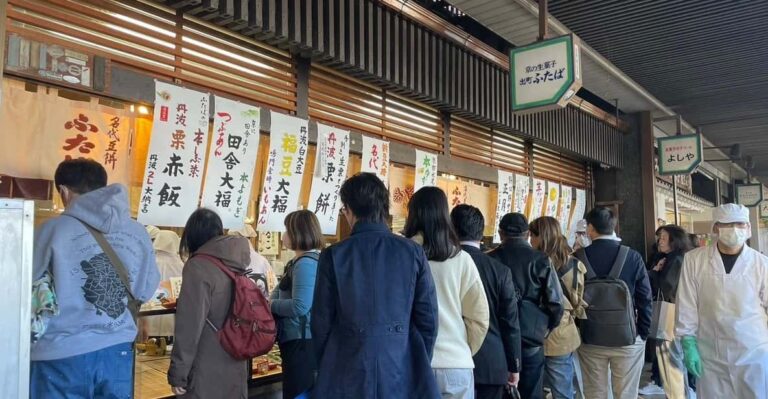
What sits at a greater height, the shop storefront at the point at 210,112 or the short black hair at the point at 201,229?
the shop storefront at the point at 210,112

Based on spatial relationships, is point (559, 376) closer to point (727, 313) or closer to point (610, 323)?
point (610, 323)

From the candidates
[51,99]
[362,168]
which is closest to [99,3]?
[51,99]

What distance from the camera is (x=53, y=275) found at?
2.59 meters

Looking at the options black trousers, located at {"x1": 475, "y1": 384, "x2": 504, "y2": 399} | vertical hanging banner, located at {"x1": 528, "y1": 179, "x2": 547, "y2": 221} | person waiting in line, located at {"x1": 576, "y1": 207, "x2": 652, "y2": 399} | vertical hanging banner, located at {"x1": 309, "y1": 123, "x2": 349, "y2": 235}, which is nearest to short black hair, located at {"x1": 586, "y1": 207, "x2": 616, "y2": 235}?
person waiting in line, located at {"x1": 576, "y1": 207, "x2": 652, "y2": 399}

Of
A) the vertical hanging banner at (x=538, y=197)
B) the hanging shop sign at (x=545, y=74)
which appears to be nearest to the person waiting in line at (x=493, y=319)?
the hanging shop sign at (x=545, y=74)

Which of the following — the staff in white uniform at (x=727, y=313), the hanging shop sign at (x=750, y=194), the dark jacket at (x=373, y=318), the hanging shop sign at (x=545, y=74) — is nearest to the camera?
the dark jacket at (x=373, y=318)

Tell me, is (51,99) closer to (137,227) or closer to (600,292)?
(137,227)

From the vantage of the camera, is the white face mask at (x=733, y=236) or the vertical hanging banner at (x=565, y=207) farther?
the vertical hanging banner at (x=565, y=207)

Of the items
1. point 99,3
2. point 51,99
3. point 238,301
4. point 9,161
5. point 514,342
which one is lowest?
point 514,342

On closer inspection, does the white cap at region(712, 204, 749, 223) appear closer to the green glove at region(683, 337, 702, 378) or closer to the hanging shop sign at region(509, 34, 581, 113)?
the green glove at region(683, 337, 702, 378)

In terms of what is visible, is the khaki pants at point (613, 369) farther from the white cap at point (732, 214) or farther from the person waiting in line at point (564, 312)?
the white cap at point (732, 214)

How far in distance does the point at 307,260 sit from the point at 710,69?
8.69m

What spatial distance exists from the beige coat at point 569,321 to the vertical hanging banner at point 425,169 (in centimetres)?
249

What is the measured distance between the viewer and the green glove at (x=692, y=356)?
4.10m
